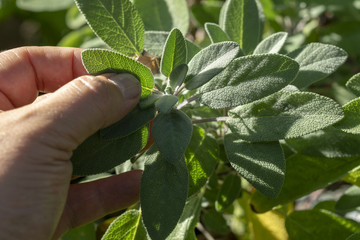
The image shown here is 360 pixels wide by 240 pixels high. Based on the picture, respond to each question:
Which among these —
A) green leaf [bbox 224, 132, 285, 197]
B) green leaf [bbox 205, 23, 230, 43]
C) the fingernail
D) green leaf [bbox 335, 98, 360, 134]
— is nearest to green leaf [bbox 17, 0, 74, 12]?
green leaf [bbox 205, 23, 230, 43]

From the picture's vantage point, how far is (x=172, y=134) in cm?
87

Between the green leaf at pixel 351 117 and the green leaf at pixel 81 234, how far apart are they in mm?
744

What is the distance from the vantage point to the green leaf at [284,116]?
0.89m

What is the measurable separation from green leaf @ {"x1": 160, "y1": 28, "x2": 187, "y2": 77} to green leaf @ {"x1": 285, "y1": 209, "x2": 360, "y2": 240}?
55 cm

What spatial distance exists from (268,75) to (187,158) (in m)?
0.28

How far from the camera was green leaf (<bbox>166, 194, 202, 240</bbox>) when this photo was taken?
1.13m

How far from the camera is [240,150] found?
0.98 meters

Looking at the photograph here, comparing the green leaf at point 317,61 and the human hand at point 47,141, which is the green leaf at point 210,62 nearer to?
the human hand at point 47,141

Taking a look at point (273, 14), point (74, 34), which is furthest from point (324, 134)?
point (74, 34)

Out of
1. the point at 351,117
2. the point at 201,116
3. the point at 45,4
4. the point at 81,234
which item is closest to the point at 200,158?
the point at 201,116

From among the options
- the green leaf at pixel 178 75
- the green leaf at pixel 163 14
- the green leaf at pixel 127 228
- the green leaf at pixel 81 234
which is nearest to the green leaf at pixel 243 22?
the green leaf at pixel 163 14

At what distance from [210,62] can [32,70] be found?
1.73 feet

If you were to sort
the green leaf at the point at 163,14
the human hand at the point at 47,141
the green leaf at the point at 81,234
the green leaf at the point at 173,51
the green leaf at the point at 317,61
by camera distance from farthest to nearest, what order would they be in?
the green leaf at the point at 163,14 < the green leaf at the point at 81,234 < the green leaf at the point at 317,61 < the green leaf at the point at 173,51 < the human hand at the point at 47,141

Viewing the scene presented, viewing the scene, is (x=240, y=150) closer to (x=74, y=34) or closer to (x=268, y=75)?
(x=268, y=75)
